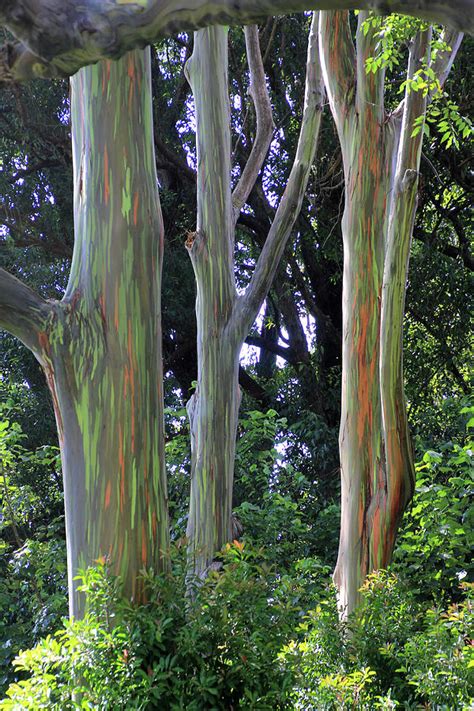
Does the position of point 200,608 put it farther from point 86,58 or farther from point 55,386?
point 86,58

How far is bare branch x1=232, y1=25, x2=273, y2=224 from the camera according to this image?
6.52 metres

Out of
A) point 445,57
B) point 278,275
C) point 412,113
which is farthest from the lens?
point 278,275

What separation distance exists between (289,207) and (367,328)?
53.8 inches

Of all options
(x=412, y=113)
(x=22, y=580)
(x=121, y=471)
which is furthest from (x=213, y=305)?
(x=22, y=580)

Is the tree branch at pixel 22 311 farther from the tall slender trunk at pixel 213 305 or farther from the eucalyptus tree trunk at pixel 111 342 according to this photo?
the tall slender trunk at pixel 213 305

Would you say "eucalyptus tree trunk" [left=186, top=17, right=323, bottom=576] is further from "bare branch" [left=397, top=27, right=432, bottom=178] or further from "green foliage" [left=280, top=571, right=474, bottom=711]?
"green foliage" [left=280, top=571, right=474, bottom=711]

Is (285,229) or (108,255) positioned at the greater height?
(285,229)

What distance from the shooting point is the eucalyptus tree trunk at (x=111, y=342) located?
3865mm

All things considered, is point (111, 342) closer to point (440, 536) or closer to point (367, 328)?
point (367, 328)

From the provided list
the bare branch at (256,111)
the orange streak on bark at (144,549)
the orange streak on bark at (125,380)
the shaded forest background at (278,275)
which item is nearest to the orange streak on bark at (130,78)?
the orange streak on bark at (125,380)

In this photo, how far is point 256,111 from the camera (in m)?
6.71

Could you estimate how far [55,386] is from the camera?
397 cm

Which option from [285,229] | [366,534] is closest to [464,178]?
[285,229]

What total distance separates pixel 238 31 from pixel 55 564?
6378mm
